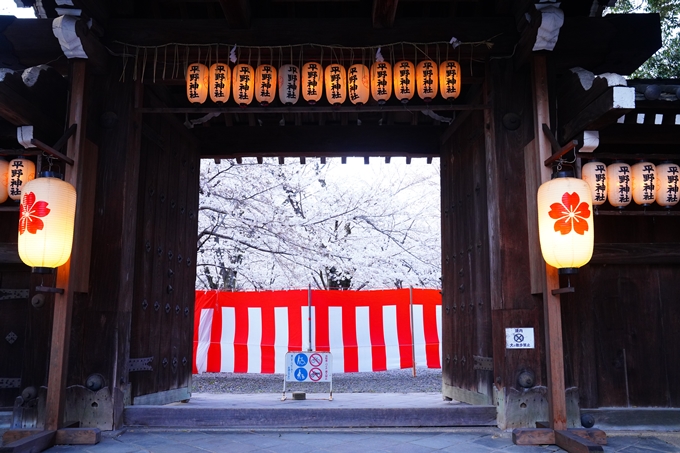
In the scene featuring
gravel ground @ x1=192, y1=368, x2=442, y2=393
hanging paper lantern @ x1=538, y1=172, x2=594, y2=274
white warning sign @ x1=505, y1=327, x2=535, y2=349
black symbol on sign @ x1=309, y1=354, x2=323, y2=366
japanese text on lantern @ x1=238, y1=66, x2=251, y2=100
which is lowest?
gravel ground @ x1=192, y1=368, x2=442, y2=393

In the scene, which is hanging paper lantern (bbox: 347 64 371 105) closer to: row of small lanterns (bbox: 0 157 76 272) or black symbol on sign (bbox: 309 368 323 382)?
row of small lanterns (bbox: 0 157 76 272)

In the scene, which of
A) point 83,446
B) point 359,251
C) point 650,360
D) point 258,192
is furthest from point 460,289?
point 359,251

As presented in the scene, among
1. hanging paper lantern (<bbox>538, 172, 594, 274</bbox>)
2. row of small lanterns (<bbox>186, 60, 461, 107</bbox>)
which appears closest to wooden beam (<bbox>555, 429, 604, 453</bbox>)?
hanging paper lantern (<bbox>538, 172, 594, 274</bbox>)

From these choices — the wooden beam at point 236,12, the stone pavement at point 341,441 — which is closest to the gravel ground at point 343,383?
the stone pavement at point 341,441

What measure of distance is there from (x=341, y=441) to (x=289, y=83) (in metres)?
3.95

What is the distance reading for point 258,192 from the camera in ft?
55.6

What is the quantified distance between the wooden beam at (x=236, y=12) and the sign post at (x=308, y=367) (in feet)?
Answer: 19.2

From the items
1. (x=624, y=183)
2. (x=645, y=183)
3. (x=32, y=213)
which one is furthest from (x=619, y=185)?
(x=32, y=213)

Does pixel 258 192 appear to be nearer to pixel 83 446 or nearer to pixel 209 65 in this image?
pixel 209 65

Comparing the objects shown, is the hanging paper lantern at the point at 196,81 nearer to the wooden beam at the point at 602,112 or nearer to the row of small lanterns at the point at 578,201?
the row of small lanterns at the point at 578,201

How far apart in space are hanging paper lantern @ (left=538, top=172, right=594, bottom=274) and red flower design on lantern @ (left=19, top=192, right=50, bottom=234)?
479 cm

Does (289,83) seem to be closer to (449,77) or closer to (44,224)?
(449,77)

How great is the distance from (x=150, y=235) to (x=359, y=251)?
510 inches

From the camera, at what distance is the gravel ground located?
1186cm
